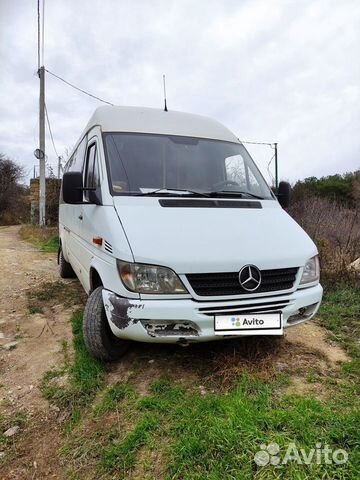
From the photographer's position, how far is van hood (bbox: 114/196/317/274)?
2.62 m

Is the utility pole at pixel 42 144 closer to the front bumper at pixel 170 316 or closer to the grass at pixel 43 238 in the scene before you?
the grass at pixel 43 238

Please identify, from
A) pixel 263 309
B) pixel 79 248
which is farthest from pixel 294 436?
pixel 79 248

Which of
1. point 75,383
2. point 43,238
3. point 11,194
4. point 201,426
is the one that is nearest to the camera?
point 201,426

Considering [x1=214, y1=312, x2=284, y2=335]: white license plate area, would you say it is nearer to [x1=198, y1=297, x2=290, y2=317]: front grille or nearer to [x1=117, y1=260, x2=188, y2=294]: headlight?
[x1=198, y1=297, x2=290, y2=317]: front grille

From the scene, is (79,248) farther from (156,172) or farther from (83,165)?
(156,172)

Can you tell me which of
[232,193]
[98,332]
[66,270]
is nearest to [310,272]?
[232,193]

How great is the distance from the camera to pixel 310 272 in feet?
10.0

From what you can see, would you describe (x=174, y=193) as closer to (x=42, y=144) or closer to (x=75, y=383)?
(x=75, y=383)

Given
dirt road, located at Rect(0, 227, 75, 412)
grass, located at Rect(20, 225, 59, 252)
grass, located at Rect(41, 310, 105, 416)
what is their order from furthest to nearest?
grass, located at Rect(20, 225, 59, 252) < dirt road, located at Rect(0, 227, 75, 412) < grass, located at Rect(41, 310, 105, 416)

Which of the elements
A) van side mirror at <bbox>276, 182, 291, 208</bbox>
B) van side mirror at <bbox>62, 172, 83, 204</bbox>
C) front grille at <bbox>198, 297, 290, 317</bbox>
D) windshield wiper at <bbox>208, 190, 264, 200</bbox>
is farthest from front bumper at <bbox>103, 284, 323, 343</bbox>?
van side mirror at <bbox>276, 182, 291, 208</bbox>

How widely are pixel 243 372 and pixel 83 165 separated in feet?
9.98

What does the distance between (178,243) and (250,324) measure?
825mm

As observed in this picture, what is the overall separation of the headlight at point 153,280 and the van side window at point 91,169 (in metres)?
1.33

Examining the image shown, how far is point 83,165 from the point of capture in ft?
14.5
